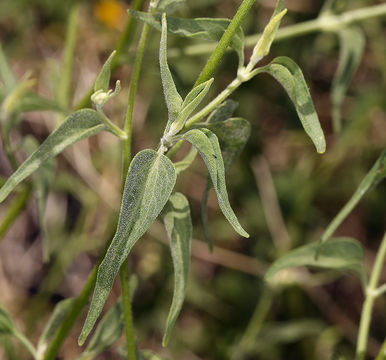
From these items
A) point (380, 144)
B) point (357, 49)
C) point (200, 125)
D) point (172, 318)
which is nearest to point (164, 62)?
point (200, 125)

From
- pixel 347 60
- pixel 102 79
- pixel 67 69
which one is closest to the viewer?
pixel 102 79

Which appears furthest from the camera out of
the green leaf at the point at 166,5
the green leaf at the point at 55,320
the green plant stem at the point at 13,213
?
the green plant stem at the point at 13,213

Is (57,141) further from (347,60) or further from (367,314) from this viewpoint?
(347,60)

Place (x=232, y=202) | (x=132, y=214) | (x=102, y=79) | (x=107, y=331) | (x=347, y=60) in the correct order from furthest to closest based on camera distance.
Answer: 1. (x=232, y=202)
2. (x=347, y=60)
3. (x=107, y=331)
4. (x=102, y=79)
5. (x=132, y=214)

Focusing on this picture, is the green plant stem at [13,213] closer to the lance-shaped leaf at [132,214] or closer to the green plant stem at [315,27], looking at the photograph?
the green plant stem at [315,27]

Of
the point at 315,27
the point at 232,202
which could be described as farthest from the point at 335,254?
the point at 232,202

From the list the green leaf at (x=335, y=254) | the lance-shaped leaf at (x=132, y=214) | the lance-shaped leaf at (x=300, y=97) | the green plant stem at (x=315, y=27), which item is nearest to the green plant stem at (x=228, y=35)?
the lance-shaped leaf at (x=300, y=97)
